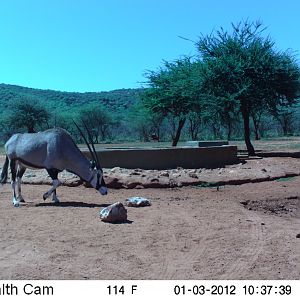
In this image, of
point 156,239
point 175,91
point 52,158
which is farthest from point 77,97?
point 156,239

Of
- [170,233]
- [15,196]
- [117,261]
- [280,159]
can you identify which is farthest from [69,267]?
[280,159]

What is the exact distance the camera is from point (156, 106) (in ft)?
104

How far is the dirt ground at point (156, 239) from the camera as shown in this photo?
6.53 meters

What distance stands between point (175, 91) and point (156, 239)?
21.7m

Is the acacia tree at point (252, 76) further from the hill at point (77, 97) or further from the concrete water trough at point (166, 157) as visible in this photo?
the hill at point (77, 97)

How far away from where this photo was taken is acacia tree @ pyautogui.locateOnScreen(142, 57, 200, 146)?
27703 millimetres

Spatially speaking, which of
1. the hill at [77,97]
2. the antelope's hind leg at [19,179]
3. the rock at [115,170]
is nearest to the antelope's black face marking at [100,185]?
Result: the antelope's hind leg at [19,179]

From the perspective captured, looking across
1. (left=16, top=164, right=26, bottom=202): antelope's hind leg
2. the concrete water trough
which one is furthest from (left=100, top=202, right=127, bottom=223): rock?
the concrete water trough

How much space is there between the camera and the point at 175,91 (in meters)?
29.4

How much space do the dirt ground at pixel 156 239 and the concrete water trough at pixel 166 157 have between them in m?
4.43

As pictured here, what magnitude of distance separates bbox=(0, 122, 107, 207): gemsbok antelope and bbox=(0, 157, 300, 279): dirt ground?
502 mm

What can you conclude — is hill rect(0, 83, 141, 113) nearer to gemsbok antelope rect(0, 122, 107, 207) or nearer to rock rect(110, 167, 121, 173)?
rock rect(110, 167, 121, 173)
